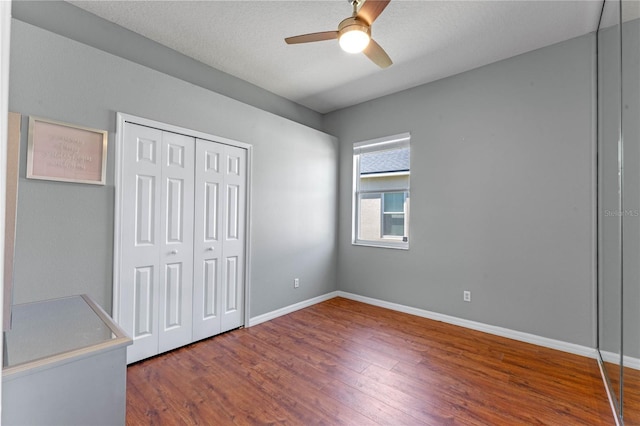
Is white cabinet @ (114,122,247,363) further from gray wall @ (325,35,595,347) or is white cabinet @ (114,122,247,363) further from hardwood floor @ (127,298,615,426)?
gray wall @ (325,35,595,347)

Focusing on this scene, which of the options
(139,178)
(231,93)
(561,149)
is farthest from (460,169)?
(139,178)

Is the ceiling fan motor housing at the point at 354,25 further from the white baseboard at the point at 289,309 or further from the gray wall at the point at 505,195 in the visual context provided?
the white baseboard at the point at 289,309

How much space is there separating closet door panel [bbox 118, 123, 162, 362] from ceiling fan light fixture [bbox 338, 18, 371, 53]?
5.86 feet

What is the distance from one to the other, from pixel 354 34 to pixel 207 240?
2265 millimetres

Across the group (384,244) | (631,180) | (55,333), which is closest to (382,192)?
(384,244)

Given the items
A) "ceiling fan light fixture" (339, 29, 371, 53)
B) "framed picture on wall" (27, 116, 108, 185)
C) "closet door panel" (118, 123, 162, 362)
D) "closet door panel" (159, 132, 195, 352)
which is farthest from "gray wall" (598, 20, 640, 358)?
→ "framed picture on wall" (27, 116, 108, 185)

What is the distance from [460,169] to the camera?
11.2 ft

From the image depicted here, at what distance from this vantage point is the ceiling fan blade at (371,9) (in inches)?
69.5

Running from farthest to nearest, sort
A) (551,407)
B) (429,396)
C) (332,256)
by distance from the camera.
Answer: (332,256)
(429,396)
(551,407)

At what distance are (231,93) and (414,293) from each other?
10.9 ft

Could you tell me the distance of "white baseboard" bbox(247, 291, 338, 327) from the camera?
3410mm

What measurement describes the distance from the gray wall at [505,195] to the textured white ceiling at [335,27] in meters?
0.31

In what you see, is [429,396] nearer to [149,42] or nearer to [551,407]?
[551,407]

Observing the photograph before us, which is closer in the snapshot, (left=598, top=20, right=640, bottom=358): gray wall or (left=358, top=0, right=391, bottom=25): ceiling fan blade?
(left=598, top=20, right=640, bottom=358): gray wall
